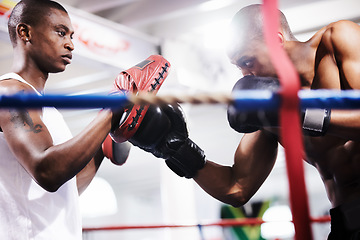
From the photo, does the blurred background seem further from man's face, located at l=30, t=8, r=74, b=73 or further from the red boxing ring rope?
the red boxing ring rope

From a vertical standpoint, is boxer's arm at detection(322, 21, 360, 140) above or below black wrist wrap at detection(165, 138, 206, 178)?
above

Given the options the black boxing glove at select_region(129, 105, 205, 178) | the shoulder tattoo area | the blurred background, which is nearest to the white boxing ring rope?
the shoulder tattoo area

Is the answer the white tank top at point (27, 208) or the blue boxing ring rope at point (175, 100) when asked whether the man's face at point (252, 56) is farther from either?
the blue boxing ring rope at point (175, 100)

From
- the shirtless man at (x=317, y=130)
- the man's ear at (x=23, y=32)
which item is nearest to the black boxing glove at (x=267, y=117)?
the shirtless man at (x=317, y=130)

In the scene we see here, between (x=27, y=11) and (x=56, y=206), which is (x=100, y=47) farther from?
(x=56, y=206)

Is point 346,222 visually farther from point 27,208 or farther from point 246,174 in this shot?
point 27,208

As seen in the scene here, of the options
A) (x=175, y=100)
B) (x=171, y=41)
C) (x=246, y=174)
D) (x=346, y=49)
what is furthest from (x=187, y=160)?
(x=171, y=41)

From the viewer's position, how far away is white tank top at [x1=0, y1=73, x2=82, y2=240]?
1.26 meters

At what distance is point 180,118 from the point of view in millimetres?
1594

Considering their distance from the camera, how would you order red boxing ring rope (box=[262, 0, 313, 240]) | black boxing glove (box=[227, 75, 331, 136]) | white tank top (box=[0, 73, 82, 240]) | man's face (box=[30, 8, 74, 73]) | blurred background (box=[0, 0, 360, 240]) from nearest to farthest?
1. red boxing ring rope (box=[262, 0, 313, 240])
2. black boxing glove (box=[227, 75, 331, 136])
3. white tank top (box=[0, 73, 82, 240])
4. man's face (box=[30, 8, 74, 73])
5. blurred background (box=[0, 0, 360, 240])

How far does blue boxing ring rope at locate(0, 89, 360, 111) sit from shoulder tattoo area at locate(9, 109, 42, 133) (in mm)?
574

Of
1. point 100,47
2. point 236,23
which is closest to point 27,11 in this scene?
point 236,23

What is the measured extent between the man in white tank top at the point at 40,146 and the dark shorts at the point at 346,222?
0.78m

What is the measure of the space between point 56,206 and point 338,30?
1.06 meters
